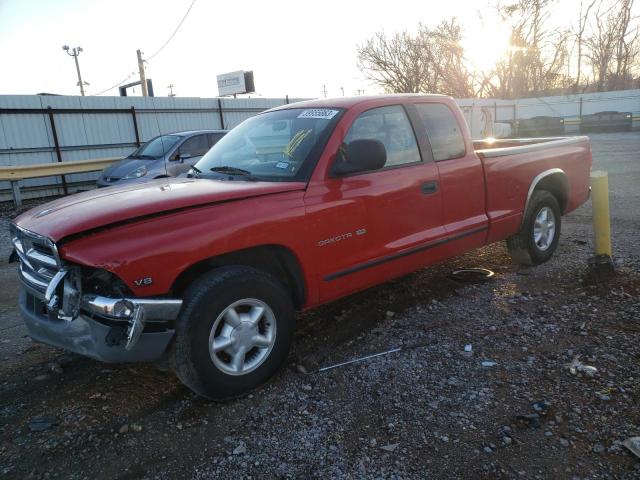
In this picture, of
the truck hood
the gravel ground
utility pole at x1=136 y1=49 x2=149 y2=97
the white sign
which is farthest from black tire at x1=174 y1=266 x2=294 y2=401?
the white sign

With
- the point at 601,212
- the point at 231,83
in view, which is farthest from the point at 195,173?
the point at 231,83

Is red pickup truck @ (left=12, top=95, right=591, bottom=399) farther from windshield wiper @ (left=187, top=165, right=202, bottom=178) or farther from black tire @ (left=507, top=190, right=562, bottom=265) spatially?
black tire @ (left=507, top=190, right=562, bottom=265)

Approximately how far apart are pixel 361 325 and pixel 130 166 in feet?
26.8

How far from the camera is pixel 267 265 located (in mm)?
3287

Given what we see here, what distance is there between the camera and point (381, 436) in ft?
8.64

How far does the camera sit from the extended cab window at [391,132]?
377 cm

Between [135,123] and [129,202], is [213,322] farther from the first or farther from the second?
[135,123]

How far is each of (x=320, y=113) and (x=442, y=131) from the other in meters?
1.25

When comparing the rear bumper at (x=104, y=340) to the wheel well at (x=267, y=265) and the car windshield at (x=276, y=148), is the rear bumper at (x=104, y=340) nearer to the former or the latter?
the wheel well at (x=267, y=265)

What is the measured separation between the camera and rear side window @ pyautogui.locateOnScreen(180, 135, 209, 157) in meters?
10.3

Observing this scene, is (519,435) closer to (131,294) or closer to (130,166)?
(131,294)

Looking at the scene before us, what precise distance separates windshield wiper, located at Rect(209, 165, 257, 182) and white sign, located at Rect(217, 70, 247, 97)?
27829 millimetres

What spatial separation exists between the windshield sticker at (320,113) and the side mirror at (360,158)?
369 mm

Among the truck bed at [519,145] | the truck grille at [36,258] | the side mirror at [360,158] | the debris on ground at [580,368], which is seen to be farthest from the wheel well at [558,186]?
the truck grille at [36,258]
